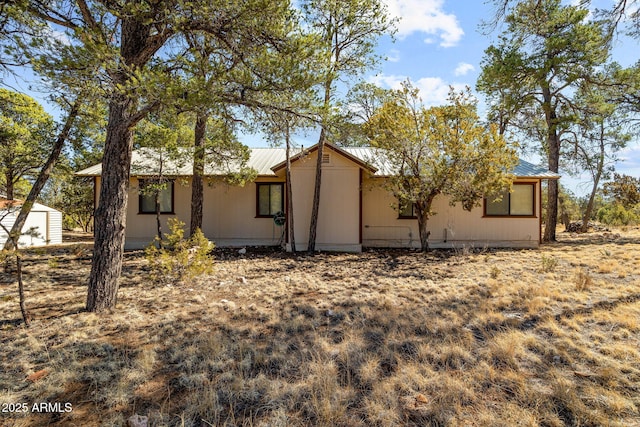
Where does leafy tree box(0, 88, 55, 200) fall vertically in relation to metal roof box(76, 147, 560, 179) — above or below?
above

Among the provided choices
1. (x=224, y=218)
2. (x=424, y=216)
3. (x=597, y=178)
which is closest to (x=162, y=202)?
(x=224, y=218)

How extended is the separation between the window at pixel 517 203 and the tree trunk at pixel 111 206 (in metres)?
11.1

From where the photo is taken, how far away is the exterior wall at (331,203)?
10312mm

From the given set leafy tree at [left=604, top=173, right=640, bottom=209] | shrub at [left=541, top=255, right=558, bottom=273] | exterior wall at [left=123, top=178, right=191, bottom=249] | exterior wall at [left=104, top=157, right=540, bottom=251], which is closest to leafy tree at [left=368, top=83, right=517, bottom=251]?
exterior wall at [left=104, top=157, right=540, bottom=251]

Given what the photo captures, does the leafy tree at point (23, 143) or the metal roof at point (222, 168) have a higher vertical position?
the leafy tree at point (23, 143)

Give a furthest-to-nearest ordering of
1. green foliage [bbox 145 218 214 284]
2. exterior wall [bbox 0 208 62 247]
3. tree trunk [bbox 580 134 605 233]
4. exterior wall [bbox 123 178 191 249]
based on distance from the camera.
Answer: tree trunk [bbox 580 134 605 233]
exterior wall [bbox 0 208 62 247]
exterior wall [bbox 123 178 191 249]
green foliage [bbox 145 218 214 284]

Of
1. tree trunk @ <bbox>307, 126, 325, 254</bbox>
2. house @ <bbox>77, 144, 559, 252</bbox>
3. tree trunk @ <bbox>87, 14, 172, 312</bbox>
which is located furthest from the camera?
house @ <bbox>77, 144, 559, 252</bbox>

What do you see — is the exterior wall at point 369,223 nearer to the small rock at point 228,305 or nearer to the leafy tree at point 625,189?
the small rock at point 228,305

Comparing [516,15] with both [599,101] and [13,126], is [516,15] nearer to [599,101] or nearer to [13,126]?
[599,101]

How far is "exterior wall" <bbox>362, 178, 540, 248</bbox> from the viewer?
444 inches

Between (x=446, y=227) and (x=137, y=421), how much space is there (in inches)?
429

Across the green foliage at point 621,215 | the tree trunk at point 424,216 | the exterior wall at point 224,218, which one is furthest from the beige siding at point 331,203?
the green foliage at point 621,215

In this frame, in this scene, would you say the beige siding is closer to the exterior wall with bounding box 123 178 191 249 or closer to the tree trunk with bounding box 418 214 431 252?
the tree trunk with bounding box 418 214 431 252

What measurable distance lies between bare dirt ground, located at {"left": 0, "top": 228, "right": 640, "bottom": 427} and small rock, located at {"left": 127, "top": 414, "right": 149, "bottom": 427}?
0.25 feet
